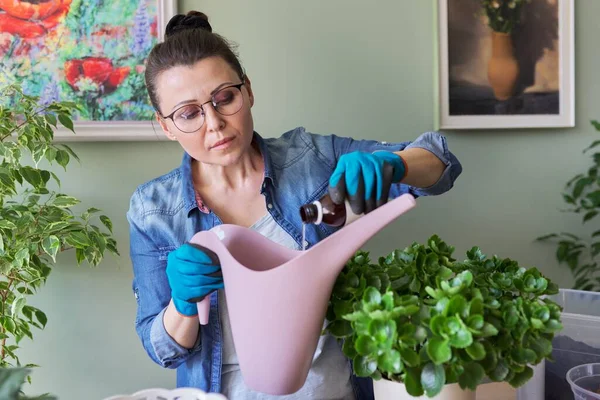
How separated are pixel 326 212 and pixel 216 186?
1.39 feet

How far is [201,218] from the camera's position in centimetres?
104

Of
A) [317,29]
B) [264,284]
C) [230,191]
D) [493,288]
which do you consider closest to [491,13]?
[317,29]

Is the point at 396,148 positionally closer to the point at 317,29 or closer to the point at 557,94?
the point at 317,29

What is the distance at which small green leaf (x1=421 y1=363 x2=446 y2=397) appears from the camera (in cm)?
55

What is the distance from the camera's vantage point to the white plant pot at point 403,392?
614 mm

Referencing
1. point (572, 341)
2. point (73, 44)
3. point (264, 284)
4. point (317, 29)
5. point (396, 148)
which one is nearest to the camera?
point (264, 284)

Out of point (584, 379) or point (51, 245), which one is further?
point (51, 245)

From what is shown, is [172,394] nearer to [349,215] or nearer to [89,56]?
[349,215]

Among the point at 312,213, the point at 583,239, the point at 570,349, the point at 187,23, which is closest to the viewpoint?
the point at 312,213

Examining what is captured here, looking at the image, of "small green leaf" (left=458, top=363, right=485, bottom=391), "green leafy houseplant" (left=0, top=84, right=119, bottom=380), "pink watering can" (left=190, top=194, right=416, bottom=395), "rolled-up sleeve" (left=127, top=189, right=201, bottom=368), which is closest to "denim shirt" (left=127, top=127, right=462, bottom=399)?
"rolled-up sleeve" (left=127, top=189, right=201, bottom=368)

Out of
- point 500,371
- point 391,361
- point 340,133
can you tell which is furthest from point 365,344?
point 340,133

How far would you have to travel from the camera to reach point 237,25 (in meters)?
1.30

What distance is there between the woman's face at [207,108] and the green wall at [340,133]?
380 mm

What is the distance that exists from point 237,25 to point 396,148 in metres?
0.53
